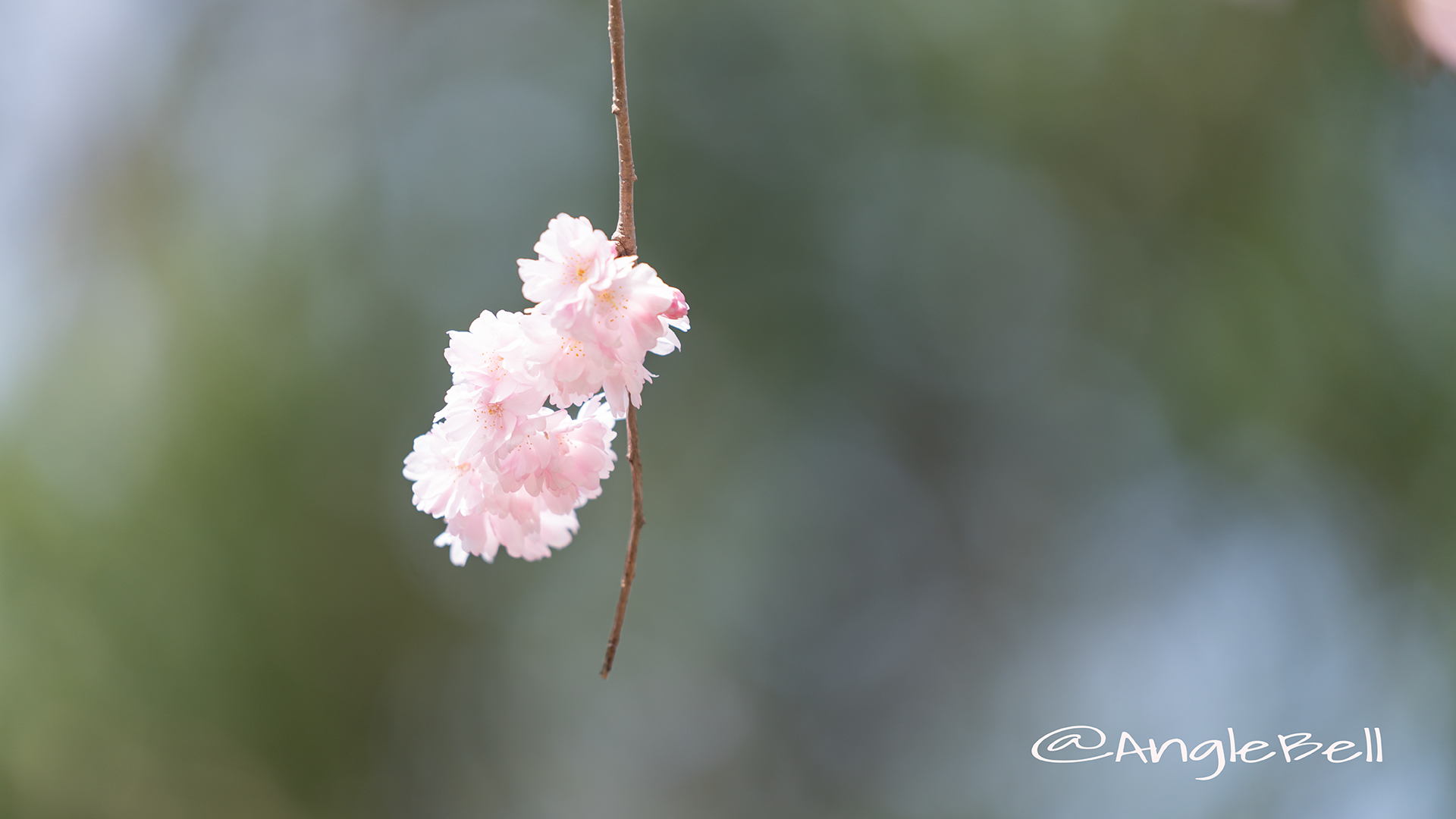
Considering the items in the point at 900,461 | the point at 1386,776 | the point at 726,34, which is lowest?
the point at 1386,776

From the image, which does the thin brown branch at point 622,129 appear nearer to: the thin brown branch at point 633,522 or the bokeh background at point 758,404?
the thin brown branch at point 633,522

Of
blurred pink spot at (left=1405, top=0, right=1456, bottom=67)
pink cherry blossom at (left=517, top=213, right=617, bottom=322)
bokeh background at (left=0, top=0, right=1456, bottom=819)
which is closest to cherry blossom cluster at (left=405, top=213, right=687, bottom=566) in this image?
pink cherry blossom at (left=517, top=213, right=617, bottom=322)

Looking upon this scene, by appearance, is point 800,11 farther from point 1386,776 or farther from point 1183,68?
point 1386,776

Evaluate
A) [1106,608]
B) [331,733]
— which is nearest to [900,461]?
[1106,608]
